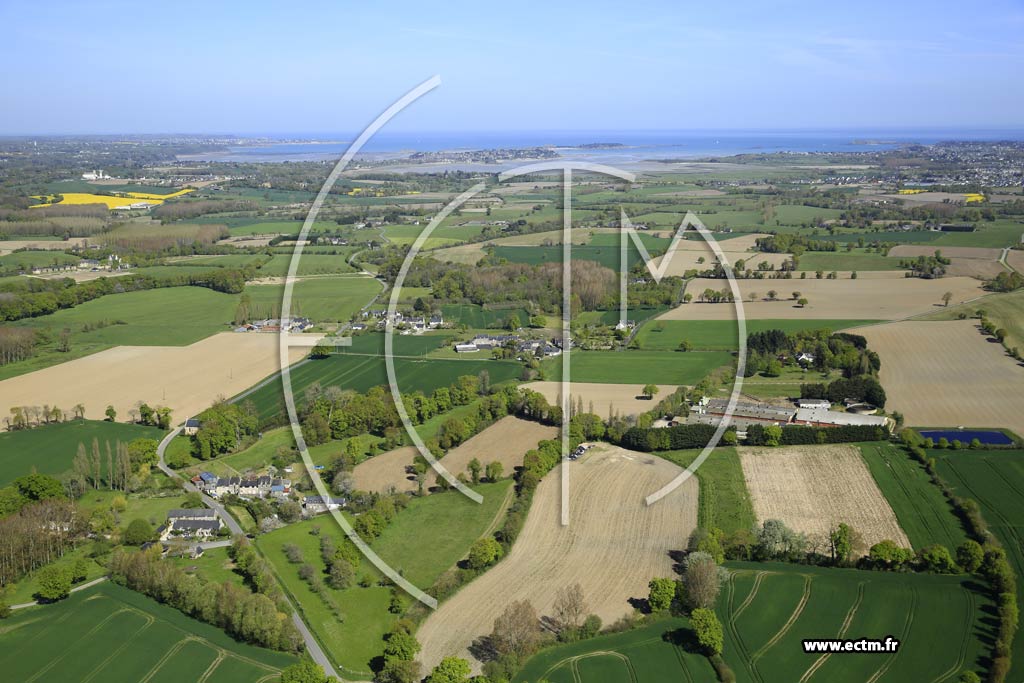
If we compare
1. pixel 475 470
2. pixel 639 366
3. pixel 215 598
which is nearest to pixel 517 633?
pixel 215 598

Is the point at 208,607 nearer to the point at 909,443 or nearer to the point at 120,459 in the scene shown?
the point at 120,459

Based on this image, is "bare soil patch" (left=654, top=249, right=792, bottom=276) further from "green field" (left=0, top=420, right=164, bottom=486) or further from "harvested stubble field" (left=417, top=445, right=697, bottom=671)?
"green field" (left=0, top=420, right=164, bottom=486)

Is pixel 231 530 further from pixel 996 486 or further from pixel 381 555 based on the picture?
pixel 996 486

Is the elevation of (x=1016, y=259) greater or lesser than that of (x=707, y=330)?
greater

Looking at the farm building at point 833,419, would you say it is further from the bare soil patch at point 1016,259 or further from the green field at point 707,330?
the bare soil patch at point 1016,259

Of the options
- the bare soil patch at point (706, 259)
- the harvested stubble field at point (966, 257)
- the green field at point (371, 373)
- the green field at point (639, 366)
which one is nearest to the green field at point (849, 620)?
the green field at point (639, 366)

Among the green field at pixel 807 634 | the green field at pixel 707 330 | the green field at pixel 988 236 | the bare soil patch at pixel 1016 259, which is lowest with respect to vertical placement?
the green field at pixel 807 634
